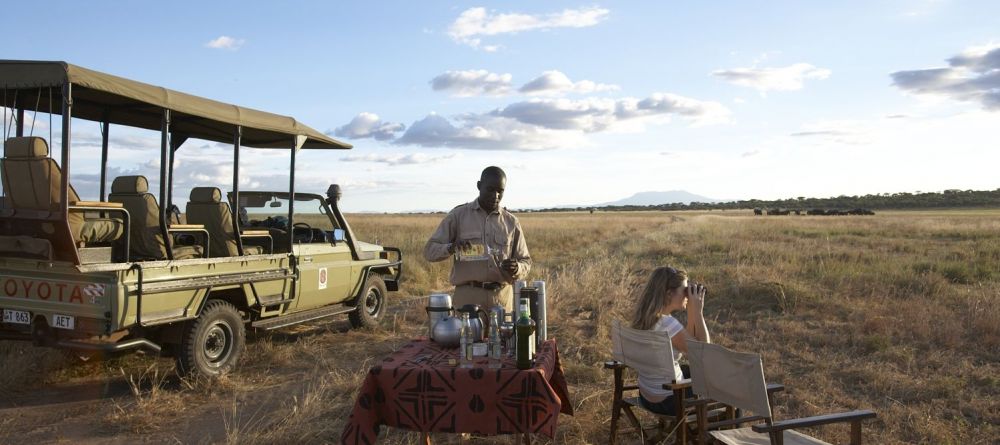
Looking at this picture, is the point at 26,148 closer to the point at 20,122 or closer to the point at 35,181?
the point at 35,181

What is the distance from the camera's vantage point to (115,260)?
5.89m

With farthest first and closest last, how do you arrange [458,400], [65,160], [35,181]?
[35,181] → [65,160] → [458,400]

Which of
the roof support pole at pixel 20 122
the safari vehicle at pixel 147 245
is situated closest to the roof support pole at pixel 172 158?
the safari vehicle at pixel 147 245

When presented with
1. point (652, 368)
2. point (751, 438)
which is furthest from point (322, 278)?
point (751, 438)

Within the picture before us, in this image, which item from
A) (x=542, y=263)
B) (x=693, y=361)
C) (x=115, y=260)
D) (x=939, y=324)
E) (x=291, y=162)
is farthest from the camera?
(x=542, y=263)

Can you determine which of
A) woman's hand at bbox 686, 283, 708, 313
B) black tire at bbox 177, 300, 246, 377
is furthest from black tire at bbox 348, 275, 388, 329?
woman's hand at bbox 686, 283, 708, 313

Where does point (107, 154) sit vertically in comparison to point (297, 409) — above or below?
above

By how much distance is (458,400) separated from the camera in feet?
11.5

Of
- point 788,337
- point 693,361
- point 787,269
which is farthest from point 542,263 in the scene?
point 693,361

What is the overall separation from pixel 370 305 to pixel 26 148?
15.7 feet

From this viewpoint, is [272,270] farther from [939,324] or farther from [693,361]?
[939,324]

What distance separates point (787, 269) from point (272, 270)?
951cm

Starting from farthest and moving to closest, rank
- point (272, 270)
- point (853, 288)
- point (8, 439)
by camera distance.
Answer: point (853, 288)
point (272, 270)
point (8, 439)

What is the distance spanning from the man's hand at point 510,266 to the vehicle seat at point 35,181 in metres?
3.32
